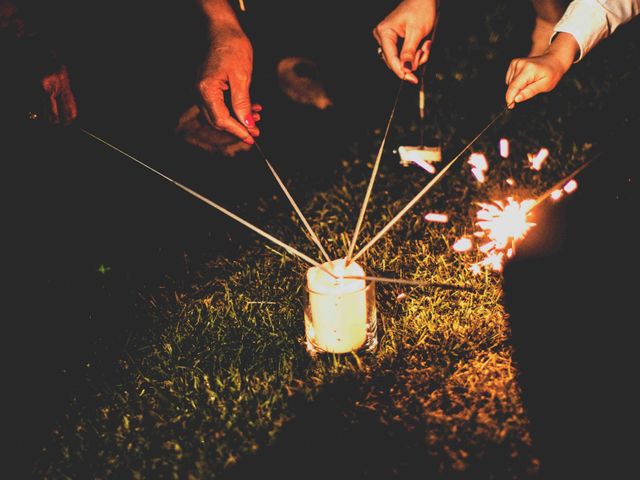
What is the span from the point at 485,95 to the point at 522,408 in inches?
111

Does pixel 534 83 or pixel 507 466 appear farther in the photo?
pixel 534 83

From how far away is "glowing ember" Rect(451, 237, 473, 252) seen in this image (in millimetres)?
3041

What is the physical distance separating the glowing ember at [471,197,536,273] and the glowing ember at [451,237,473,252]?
7 centimetres

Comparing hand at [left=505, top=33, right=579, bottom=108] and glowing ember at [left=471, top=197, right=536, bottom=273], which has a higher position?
hand at [left=505, top=33, right=579, bottom=108]

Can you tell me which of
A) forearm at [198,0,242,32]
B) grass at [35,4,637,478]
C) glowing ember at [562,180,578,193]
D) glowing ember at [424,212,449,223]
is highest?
forearm at [198,0,242,32]

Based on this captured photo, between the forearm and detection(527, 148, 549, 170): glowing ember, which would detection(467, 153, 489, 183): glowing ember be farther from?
the forearm

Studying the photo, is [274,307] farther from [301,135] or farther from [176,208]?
[301,135]

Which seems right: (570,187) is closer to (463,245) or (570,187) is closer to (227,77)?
(463,245)

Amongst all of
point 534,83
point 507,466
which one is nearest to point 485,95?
point 534,83

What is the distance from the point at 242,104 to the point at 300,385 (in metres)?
1.53

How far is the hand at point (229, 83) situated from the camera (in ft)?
9.29

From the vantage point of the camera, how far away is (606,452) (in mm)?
2088

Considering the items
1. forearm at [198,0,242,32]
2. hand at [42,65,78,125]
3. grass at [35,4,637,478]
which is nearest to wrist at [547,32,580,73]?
grass at [35,4,637,478]

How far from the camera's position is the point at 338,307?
6.88 ft
